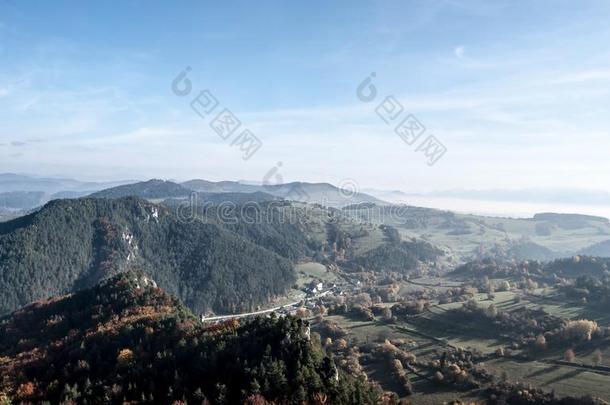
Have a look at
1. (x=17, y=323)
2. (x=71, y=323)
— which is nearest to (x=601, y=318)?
(x=71, y=323)

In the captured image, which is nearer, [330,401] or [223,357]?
[330,401]

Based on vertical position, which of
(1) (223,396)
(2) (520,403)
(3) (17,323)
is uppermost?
(1) (223,396)

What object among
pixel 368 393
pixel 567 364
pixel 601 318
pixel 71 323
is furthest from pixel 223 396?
pixel 601 318

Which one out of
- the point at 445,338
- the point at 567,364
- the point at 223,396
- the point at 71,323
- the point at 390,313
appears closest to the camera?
the point at 223,396

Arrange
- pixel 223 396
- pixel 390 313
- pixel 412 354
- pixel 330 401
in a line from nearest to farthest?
pixel 223 396 → pixel 330 401 → pixel 412 354 → pixel 390 313

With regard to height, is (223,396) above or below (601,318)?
above

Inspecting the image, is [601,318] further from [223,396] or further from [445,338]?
[223,396]
